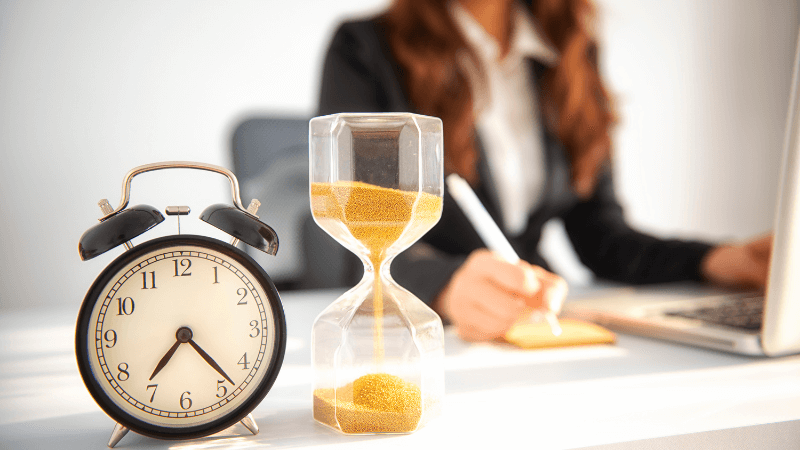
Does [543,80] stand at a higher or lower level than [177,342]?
higher

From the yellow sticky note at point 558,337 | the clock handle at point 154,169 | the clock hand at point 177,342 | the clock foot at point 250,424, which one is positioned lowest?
the yellow sticky note at point 558,337

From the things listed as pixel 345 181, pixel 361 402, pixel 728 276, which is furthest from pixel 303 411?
pixel 728 276

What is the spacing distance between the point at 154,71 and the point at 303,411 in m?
1.85

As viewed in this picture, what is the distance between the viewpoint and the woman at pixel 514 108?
1.23m

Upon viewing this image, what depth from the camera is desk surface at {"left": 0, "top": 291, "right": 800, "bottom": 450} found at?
1.38ft

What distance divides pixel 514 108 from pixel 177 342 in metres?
1.12

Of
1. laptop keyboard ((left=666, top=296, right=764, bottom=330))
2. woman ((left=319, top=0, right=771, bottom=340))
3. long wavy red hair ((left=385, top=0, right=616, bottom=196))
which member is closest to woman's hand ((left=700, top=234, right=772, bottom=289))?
woman ((left=319, top=0, right=771, bottom=340))

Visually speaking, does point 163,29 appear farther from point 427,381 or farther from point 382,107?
point 427,381

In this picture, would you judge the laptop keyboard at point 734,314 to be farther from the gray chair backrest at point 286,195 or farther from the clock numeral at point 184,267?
the gray chair backrest at point 286,195

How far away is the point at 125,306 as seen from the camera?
42 centimetres

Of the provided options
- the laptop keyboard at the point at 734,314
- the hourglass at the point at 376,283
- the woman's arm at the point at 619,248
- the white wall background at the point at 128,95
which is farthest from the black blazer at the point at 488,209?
the hourglass at the point at 376,283

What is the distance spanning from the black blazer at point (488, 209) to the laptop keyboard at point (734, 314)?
0.33 metres

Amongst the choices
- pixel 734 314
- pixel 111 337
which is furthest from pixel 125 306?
pixel 734 314

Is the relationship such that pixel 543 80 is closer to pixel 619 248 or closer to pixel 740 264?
pixel 619 248
